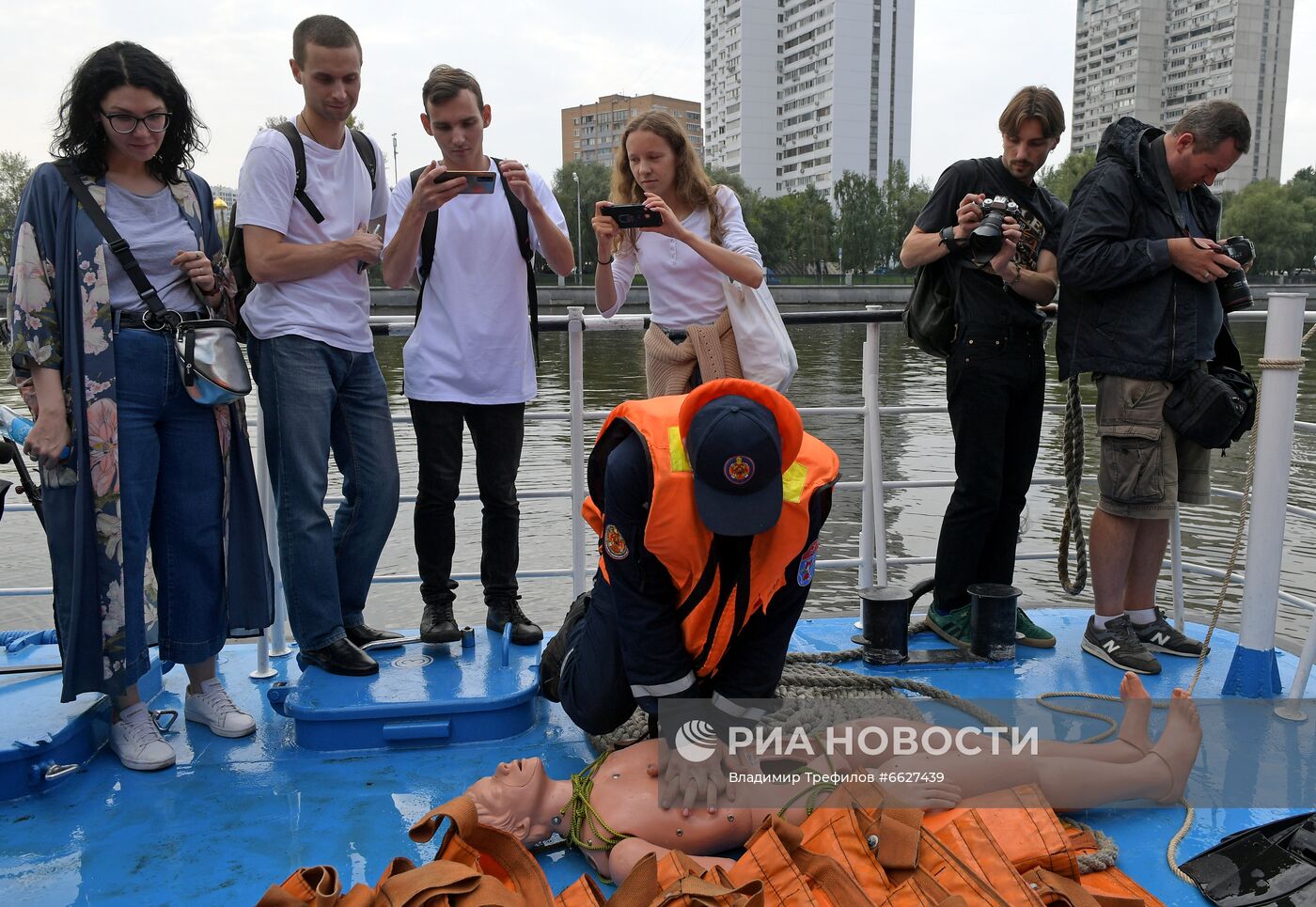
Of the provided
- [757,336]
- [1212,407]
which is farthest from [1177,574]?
[757,336]

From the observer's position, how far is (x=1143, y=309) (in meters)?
2.76

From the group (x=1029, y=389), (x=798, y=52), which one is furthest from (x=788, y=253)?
(x=1029, y=389)

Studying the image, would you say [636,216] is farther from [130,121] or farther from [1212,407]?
[1212,407]

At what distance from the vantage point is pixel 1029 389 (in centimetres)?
293

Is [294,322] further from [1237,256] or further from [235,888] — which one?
[1237,256]

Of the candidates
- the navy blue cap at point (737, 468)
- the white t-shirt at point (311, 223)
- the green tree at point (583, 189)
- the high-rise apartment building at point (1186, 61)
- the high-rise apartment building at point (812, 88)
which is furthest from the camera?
the high-rise apartment building at point (1186, 61)

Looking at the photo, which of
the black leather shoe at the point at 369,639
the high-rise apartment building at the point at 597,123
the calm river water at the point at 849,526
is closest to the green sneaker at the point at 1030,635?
the calm river water at the point at 849,526

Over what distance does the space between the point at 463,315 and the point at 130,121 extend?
87cm

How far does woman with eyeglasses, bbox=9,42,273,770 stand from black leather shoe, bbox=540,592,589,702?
79cm

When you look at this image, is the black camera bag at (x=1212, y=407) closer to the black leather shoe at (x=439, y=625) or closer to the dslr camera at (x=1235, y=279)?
the dslr camera at (x=1235, y=279)

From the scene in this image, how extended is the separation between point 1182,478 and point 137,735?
289cm

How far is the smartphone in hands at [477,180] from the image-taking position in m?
2.51

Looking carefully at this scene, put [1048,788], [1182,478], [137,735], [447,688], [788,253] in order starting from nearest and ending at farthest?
1. [1048,788]
2. [137,735]
3. [447,688]
4. [1182,478]
5. [788,253]

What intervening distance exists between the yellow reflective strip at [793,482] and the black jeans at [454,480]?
985 mm
